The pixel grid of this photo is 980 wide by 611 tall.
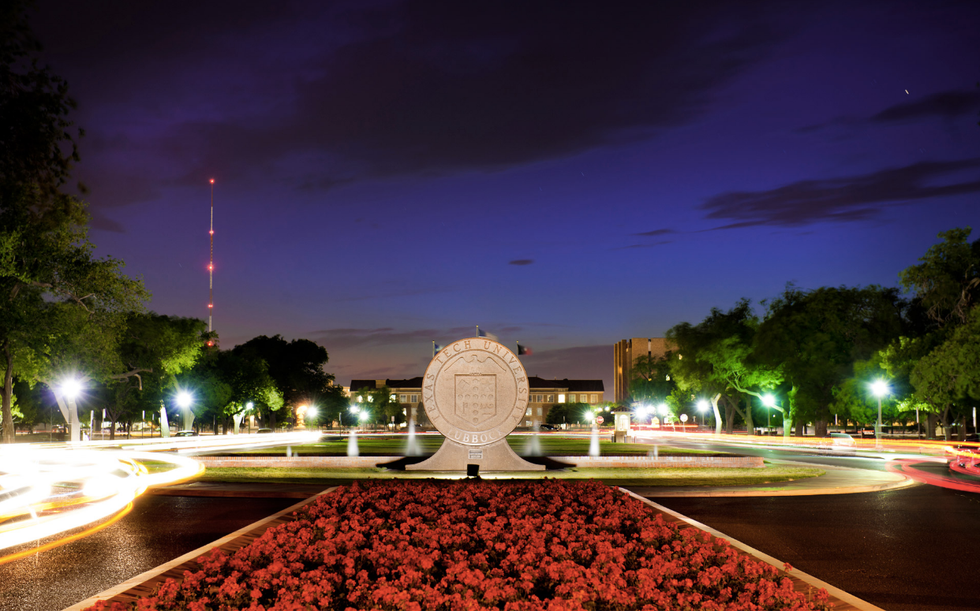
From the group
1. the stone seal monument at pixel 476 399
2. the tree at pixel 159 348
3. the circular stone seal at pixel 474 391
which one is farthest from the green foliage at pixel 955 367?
the tree at pixel 159 348

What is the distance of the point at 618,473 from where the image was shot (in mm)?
26141

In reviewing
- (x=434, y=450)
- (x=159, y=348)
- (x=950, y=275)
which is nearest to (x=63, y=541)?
(x=434, y=450)

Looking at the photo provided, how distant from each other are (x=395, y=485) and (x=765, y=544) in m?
6.38

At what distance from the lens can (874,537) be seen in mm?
12859

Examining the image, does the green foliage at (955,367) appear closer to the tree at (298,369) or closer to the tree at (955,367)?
the tree at (955,367)

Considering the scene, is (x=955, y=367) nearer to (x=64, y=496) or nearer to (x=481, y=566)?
(x=64, y=496)

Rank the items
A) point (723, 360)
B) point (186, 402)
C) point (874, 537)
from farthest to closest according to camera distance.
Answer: point (723, 360) < point (186, 402) < point (874, 537)

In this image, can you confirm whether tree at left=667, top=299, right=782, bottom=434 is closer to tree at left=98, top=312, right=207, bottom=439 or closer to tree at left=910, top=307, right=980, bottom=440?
tree at left=910, top=307, right=980, bottom=440

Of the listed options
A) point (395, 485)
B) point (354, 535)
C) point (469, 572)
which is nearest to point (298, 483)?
point (395, 485)

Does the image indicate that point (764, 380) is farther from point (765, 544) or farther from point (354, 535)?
point (354, 535)

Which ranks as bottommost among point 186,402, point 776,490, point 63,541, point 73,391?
point 776,490

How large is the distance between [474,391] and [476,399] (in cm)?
26

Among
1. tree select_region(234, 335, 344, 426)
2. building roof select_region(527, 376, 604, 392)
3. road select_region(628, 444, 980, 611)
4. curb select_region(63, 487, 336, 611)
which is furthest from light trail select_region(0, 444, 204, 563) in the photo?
building roof select_region(527, 376, 604, 392)

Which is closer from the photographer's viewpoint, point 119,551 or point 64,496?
point 119,551
